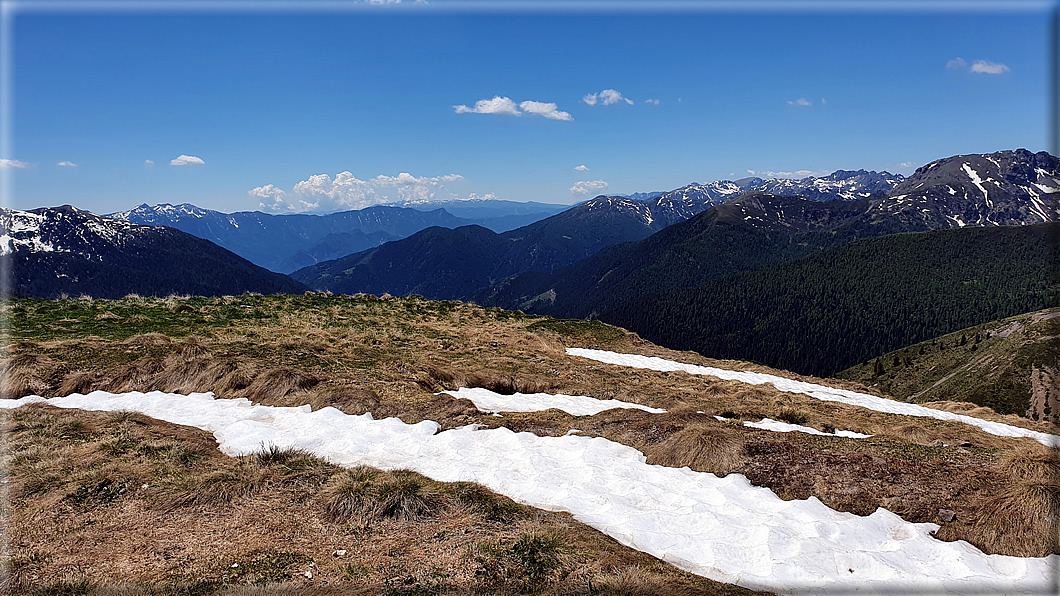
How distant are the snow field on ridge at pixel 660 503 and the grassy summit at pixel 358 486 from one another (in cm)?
50

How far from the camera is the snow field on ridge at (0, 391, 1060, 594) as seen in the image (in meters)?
6.85

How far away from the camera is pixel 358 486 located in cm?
864

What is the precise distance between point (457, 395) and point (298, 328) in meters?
14.6

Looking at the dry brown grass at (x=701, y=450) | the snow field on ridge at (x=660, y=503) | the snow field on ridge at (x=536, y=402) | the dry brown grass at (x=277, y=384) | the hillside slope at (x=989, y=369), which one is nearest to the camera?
the snow field on ridge at (x=660, y=503)

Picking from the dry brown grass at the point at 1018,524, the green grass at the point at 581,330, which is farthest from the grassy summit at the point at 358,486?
the green grass at the point at 581,330

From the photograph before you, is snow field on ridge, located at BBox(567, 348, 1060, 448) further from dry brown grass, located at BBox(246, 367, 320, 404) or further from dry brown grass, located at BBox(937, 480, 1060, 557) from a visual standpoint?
dry brown grass, located at BBox(246, 367, 320, 404)

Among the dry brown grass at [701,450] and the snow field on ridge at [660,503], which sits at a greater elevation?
the dry brown grass at [701,450]

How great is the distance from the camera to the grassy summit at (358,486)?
6590 millimetres

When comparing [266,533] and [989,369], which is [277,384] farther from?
[989,369]

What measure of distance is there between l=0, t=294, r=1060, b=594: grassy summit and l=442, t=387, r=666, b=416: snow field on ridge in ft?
2.54

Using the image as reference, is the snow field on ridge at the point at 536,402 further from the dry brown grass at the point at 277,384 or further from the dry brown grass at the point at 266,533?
the dry brown grass at the point at 266,533

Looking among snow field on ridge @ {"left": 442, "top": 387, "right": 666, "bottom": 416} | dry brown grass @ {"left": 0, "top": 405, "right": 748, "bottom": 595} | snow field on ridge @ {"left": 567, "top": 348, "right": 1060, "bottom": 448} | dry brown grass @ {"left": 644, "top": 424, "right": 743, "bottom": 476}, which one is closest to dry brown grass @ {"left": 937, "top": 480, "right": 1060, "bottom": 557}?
dry brown grass @ {"left": 644, "top": 424, "right": 743, "bottom": 476}

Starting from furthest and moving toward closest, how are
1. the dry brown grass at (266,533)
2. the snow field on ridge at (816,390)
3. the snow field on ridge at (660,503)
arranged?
the snow field on ridge at (816,390) → the snow field on ridge at (660,503) → the dry brown grass at (266,533)

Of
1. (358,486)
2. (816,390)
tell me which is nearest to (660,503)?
(358,486)
